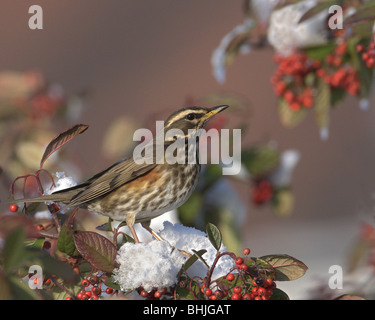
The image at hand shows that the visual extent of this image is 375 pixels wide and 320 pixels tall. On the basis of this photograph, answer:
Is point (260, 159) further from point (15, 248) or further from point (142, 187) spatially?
point (15, 248)

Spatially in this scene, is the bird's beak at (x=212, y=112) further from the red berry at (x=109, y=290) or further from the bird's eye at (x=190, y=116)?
the red berry at (x=109, y=290)

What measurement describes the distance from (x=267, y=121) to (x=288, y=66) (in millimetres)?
5905

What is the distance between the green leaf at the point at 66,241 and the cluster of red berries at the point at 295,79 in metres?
1.36

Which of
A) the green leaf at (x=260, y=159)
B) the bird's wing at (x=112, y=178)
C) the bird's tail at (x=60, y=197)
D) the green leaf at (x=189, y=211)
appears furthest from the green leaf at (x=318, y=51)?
the bird's tail at (x=60, y=197)

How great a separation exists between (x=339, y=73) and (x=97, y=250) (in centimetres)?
140

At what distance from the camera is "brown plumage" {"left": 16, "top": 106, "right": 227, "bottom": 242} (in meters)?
1.93

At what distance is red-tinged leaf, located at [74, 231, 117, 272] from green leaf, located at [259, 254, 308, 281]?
0.39 m

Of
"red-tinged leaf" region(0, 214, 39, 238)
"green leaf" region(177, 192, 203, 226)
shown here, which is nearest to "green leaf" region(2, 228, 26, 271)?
"red-tinged leaf" region(0, 214, 39, 238)

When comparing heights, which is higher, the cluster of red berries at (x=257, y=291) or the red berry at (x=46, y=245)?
the red berry at (x=46, y=245)

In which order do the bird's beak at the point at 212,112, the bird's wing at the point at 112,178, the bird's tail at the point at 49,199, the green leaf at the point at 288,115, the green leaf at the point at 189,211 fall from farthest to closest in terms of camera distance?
the green leaf at the point at 288,115, the green leaf at the point at 189,211, the bird's beak at the point at 212,112, the bird's wing at the point at 112,178, the bird's tail at the point at 49,199

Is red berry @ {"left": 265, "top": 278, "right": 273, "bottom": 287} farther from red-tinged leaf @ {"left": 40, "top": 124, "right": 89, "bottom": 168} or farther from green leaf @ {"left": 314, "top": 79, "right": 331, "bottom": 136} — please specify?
green leaf @ {"left": 314, "top": 79, "right": 331, "bottom": 136}

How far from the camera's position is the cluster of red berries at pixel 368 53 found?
2126 mm

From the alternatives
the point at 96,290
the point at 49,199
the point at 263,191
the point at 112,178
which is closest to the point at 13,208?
the point at 49,199
